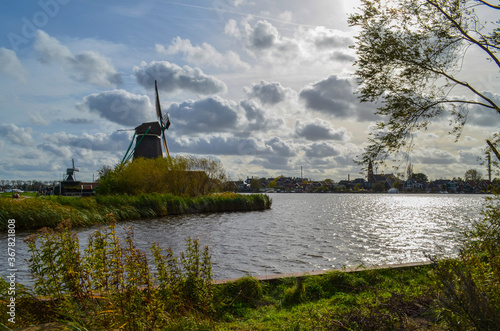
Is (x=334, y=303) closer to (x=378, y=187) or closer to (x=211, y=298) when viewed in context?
(x=211, y=298)

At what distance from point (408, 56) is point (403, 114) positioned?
1.31 m

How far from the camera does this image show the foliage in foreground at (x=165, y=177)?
4041 centimetres

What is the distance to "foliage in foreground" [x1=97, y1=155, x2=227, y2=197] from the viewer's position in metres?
40.4

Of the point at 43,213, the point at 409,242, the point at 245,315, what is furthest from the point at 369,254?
the point at 43,213

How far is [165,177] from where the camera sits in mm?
42906

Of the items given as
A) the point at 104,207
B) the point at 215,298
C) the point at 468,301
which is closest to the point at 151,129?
the point at 104,207

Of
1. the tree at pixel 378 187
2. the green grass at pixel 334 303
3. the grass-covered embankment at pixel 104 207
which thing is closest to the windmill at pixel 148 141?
the grass-covered embankment at pixel 104 207

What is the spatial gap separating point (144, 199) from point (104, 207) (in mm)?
5464

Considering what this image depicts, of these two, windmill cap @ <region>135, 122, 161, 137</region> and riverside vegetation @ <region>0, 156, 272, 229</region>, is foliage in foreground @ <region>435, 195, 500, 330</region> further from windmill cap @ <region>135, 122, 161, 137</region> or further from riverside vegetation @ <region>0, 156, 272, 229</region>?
windmill cap @ <region>135, 122, 161, 137</region>

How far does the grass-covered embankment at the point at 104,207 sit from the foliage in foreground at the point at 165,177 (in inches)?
163

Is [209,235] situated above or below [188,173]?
below

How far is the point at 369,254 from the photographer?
611 inches

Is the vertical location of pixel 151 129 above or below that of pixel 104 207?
above

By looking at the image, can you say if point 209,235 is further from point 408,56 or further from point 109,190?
point 109,190
